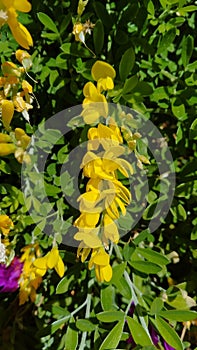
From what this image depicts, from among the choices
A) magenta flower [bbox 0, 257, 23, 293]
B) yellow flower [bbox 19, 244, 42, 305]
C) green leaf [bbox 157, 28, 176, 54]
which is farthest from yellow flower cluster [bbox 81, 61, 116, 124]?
magenta flower [bbox 0, 257, 23, 293]

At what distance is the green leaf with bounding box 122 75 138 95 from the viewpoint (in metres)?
0.84

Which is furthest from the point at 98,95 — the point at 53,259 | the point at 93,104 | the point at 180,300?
the point at 180,300

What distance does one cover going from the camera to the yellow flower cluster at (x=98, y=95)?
0.74 metres

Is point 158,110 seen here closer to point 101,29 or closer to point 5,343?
point 101,29

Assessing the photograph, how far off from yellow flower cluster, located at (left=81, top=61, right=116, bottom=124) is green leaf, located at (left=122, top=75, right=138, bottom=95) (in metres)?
0.09

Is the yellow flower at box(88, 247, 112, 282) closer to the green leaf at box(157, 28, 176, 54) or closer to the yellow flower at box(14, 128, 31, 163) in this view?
the yellow flower at box(14, 128, 31, 163)

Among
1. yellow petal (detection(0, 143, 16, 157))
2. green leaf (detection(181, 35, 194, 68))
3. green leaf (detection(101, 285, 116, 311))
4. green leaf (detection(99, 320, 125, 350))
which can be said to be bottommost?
green leaf (detection(101, 285, 116, 311))

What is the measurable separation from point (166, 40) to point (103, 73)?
0.22 metres

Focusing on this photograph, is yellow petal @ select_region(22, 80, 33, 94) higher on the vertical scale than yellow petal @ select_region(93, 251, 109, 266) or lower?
higher

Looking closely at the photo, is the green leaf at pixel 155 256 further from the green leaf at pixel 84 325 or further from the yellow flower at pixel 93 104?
the yellow flower at pixel 93 104

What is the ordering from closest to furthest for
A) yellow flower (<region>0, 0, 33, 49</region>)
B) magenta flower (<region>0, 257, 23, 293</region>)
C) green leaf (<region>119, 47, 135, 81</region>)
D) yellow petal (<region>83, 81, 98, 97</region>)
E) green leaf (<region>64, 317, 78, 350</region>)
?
yellow flower (<region>0, 0, 33, 49</region>) < yellow petal (<region>83, 81, 98, 97</region>) < green leaf (<region>119, 47, 135, 81</region>) < green leaf (<region>64, 317, 78, 350</region>) < magenta flower (<region>0, 257, 23, 293</region>)

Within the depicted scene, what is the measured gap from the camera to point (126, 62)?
0.86m

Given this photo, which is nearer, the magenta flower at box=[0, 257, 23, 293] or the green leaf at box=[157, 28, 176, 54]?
the green leaf at box=[157, 28, 176, 54]

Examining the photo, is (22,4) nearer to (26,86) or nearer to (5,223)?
(26,86)
